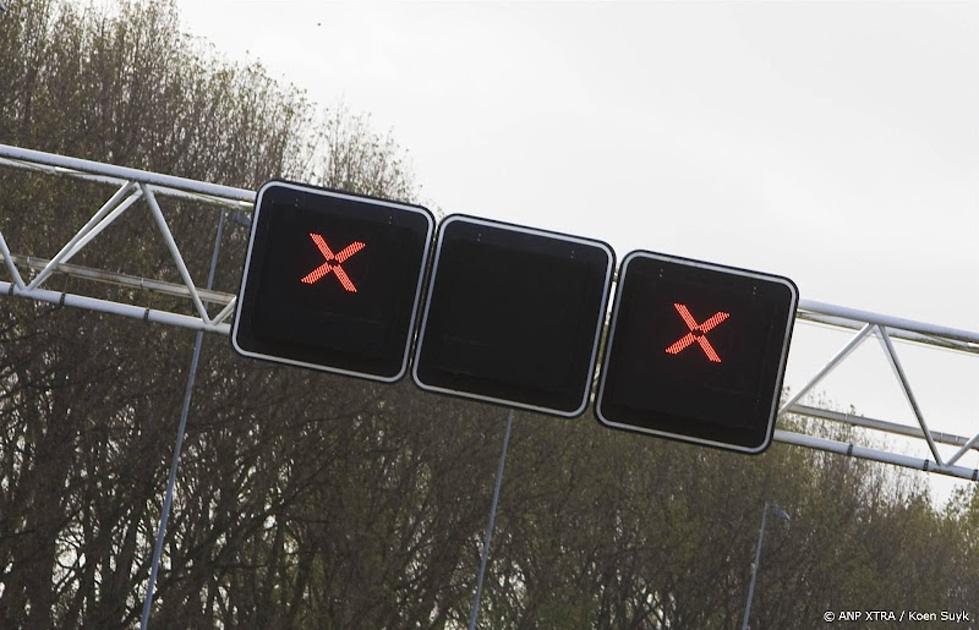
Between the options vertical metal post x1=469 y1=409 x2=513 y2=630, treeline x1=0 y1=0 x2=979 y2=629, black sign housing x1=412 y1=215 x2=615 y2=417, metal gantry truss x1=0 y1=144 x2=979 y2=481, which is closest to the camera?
black sign housing x1=412 y1=215 x2=615 y2=417

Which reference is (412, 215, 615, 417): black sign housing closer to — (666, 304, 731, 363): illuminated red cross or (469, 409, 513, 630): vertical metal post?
(666, 304, 731, 363): illuminated red cross

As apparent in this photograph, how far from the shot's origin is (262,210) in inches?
439

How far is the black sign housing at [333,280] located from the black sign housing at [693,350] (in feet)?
3.86

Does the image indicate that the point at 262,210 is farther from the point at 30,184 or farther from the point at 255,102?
the point at 255,102

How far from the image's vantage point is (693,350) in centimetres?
1087

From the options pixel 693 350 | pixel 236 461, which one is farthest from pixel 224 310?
pixel 236 461

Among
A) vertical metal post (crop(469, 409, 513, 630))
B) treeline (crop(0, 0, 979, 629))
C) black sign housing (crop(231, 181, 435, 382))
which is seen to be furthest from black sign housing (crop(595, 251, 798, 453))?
vertical metal post (crop(469, 409, 513, 630))

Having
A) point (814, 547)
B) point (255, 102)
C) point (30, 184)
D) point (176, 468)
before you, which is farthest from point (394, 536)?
point (814, 547)

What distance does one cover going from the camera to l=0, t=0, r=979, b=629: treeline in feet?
97.6

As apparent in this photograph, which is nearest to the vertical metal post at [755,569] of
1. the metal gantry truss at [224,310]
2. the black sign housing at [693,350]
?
the metal gantry truss at [224,310]

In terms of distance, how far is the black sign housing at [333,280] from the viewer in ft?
35.9

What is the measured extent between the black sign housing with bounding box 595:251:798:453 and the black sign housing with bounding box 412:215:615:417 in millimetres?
177

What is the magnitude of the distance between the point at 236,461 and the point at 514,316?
24.9 m

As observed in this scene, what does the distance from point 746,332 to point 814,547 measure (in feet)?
152
